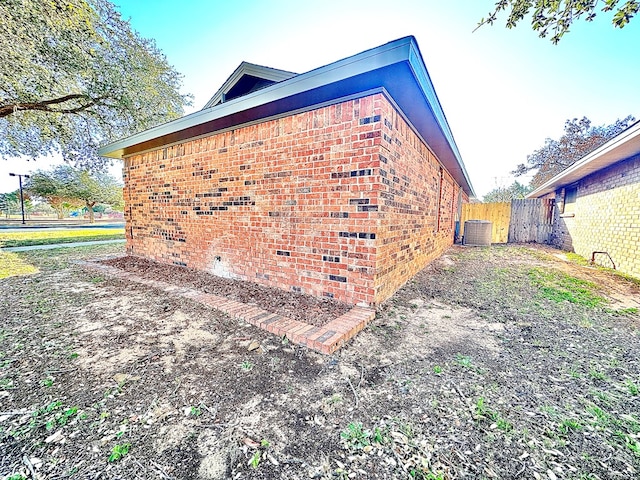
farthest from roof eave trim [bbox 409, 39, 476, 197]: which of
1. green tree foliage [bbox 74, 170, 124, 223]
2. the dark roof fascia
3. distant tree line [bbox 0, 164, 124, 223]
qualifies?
green tree foliage [bbox 74, 170, 124, 223]

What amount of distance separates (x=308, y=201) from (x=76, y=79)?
27.4ft

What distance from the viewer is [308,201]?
11.2 feet

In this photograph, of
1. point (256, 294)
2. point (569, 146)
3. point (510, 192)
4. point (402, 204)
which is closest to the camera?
point (256, 294)

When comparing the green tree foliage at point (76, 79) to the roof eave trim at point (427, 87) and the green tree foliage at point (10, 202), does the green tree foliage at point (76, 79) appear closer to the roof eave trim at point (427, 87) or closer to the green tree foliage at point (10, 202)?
the roof eave trim at point (427, 87)

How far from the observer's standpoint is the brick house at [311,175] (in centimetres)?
292

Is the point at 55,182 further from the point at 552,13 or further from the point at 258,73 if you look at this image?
the point at 552,13

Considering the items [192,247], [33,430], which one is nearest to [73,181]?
[192,247]

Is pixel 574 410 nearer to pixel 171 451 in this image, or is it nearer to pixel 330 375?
pixel 330 375

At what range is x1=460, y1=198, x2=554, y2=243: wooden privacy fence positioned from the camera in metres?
11.8

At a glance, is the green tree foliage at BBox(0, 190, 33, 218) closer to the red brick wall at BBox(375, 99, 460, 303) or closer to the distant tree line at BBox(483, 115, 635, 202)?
the red brick wall at BBox(375, 99, 460, 303)

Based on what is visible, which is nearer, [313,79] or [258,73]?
[313,79]

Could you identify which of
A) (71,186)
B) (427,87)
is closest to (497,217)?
(427,87)

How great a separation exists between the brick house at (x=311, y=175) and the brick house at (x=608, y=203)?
3562mm

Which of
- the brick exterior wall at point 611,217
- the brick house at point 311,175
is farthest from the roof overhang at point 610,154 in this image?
the brick house at point 311,175
